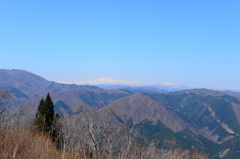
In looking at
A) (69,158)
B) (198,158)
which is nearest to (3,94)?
(69,158)

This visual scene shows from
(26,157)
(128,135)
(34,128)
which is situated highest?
(128,135)

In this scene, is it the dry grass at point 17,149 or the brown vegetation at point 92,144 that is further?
the dry grass at point 17,149

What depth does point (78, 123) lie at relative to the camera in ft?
89.0

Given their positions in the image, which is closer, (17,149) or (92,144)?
(17,149)

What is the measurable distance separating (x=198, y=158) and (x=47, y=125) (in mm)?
29385

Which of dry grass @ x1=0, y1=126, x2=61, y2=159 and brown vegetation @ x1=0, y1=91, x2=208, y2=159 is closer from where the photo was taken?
brown vegetation @ x1=0, y1=91, x2=208, y2=159

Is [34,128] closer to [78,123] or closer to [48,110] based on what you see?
[48,110]

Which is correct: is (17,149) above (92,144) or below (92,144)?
above

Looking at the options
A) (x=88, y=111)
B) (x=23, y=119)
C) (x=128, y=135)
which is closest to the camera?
(x=128, y=135)

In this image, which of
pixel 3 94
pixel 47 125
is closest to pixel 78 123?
pixel 3 94

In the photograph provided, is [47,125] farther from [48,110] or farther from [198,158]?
[198,158]

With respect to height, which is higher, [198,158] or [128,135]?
[128,135]

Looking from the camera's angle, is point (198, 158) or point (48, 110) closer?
point (198, 158)

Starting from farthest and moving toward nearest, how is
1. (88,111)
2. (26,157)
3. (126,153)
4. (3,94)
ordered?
(3,94)
(88,111)
(26,157)
(126,153)
